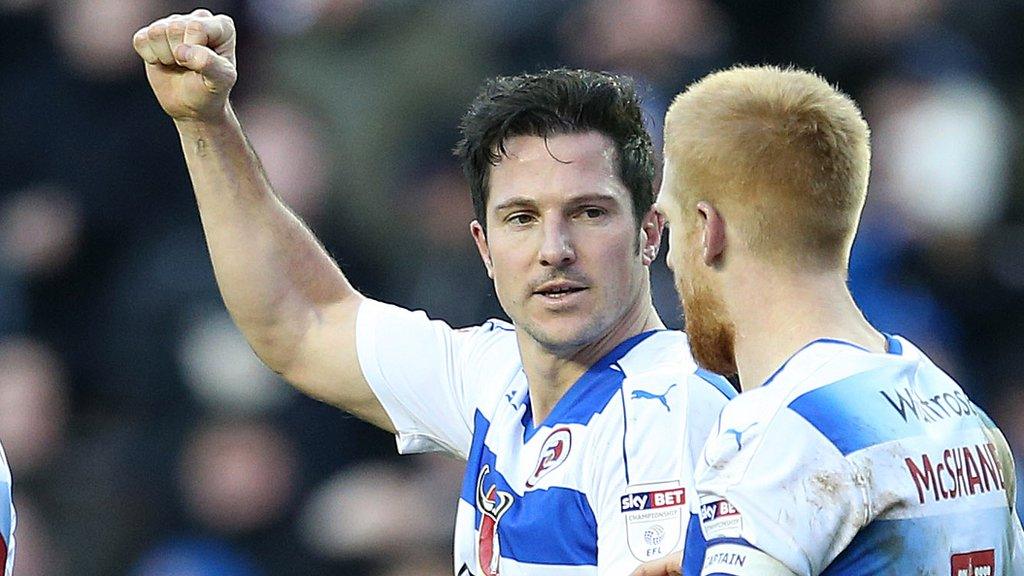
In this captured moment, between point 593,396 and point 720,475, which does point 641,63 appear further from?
point 720,475

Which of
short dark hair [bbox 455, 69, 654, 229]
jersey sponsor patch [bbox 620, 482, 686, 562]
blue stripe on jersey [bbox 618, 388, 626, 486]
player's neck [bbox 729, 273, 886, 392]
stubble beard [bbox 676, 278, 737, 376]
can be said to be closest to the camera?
player's neck [bbox 729, 273, 886, 392]

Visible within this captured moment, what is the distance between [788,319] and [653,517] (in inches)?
26.8

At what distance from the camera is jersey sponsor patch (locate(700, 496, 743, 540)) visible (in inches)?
111

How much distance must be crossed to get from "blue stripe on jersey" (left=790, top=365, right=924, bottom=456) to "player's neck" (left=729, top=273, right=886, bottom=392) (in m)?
0.12

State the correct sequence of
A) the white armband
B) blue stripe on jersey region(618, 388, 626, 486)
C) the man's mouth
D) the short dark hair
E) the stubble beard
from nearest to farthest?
the white armband
the stubble beard
blue stripe on jersey region(618, 388, 626, 486)
the man's mouth
the short dark hair

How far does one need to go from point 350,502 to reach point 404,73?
192 centimetres

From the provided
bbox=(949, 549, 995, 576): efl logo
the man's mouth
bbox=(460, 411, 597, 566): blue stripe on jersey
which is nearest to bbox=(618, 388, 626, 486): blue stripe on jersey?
bbox=(460, 411, 597, 566): blue stripe on jersey

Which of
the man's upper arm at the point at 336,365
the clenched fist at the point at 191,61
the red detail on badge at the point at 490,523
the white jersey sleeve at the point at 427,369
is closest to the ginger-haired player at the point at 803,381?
the red detail on badge at the point at 490,523

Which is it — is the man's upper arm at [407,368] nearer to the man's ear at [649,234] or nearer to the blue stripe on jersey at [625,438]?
the man's ear at [649,234]

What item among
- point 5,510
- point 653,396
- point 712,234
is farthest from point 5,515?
point 712,234

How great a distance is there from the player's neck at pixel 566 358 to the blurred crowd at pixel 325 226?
2765 mm

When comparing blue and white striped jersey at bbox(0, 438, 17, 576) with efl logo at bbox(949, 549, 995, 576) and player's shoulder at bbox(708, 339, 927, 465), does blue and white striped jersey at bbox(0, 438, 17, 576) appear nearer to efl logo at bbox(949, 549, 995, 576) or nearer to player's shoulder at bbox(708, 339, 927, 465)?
player's shoulder at bbox(708, 339, 927, 465)

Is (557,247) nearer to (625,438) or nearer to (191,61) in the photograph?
(625,438)

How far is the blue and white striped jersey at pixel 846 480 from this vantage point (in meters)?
2.78
